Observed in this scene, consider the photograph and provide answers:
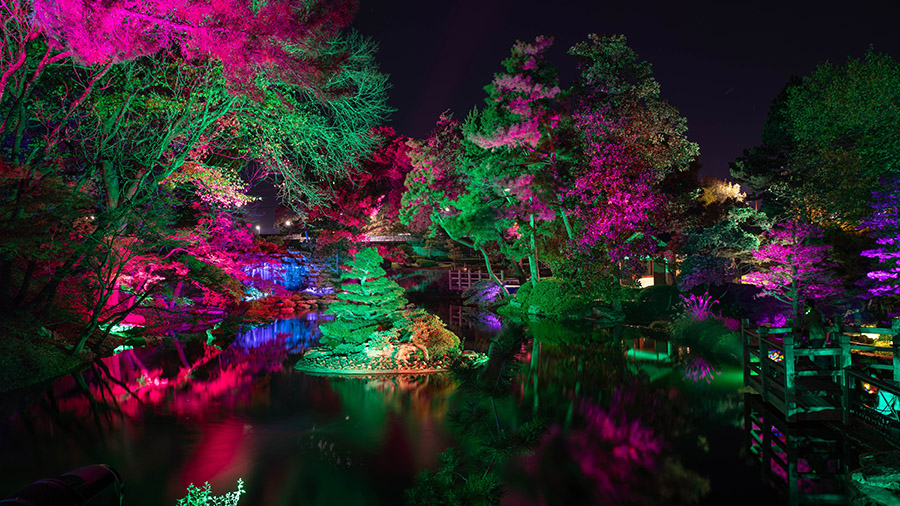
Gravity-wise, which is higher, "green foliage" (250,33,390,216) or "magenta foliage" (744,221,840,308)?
"green foliage" (250,33,390,216)

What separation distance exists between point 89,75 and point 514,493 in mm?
10384

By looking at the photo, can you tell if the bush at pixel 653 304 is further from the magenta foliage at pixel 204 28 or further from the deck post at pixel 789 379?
the magenta foliage at pixel 204 28

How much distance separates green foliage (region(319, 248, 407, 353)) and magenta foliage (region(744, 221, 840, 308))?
9.47 meters

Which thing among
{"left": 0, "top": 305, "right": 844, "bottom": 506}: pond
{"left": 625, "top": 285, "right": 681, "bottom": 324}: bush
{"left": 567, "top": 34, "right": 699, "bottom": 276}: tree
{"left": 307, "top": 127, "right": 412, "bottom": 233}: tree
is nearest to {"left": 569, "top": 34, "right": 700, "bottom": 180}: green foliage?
{"left": 567, "top": 34, "right": 699, "bottom": 276}: tree

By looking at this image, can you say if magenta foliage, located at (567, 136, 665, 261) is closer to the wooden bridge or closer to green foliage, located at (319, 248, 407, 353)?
green foliage, located at (319, 248, 407, 353)

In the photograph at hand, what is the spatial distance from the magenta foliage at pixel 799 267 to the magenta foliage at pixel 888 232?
51.4 inches

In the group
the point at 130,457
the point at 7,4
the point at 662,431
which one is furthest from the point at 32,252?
the point at 662,431

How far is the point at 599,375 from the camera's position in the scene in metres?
10.4

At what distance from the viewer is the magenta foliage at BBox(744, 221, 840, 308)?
12422 mm

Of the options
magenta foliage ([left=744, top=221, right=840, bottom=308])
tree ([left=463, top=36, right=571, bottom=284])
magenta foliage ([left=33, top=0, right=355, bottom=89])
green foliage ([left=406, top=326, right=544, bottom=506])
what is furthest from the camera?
tree ([left=463, top=36, right=571, bottom=284])

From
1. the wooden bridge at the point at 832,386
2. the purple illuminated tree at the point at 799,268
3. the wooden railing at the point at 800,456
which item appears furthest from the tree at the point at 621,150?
the wooden railing at the point at 800,456

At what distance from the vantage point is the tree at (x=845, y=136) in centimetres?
1140

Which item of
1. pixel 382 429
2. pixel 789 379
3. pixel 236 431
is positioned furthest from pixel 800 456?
pixel 236 431

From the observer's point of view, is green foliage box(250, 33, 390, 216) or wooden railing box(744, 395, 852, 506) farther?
green foliage box(250, 33, 390, 216)
